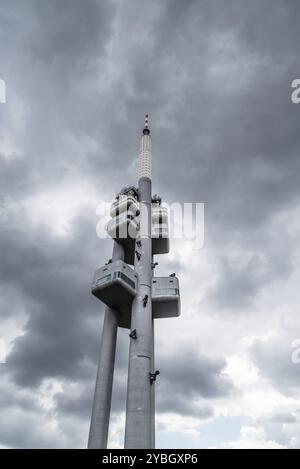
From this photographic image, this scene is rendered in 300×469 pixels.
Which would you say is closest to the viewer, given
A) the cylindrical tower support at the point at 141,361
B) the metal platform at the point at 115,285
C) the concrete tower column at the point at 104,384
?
the cylindrical tower support at the point at 141,361

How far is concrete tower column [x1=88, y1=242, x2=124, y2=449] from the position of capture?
5194cm

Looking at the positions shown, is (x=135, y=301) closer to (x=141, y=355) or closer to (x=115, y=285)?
(x=115, y=285)

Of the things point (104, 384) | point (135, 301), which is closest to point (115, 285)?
point (135, 301)

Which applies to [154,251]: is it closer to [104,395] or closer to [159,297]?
[159,297]

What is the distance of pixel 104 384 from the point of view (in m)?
55.8

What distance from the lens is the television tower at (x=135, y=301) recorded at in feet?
167

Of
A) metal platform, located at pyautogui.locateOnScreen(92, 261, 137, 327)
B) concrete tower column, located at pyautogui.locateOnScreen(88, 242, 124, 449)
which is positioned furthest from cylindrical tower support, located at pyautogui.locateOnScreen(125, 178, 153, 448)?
concrete tower column, located at pyautogui.locateOnScreen(88, 242, 124, 449)

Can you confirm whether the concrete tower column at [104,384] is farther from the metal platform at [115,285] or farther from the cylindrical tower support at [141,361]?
the cylindrical tower support at [141,361]

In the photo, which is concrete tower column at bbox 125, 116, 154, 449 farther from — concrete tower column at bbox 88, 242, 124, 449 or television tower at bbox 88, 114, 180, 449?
concrete tower column at bbox 88, 242, 124, 449

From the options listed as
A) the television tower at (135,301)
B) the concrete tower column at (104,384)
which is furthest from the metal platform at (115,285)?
the concrete tower column at (104,384)

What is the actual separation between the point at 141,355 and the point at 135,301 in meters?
9.64

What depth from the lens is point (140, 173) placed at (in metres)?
83.1
